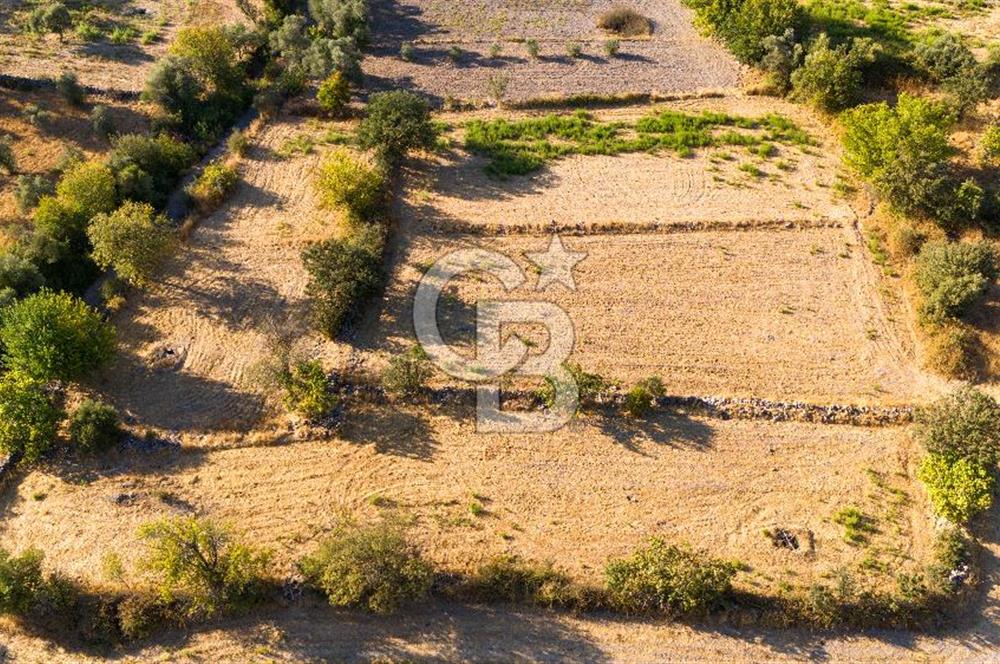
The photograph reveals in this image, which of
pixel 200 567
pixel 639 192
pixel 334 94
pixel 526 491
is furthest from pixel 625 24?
pixel 200 567

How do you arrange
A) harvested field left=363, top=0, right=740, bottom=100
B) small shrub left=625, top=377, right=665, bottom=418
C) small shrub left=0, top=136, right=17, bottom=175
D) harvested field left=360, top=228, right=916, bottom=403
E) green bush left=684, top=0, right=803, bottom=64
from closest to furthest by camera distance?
small shrub left=625, top=377, right=665, bottom=418
harvested field left=360, top=228, right=916, bottom=403
small shrub left=0, top=136, right=17, bottom=175
green bush left=684, top=0, right=803, bottom=64
harvested field left=363, top=0, right=740, bottom=100

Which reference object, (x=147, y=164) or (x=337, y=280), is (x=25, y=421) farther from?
(x=147, y=164)

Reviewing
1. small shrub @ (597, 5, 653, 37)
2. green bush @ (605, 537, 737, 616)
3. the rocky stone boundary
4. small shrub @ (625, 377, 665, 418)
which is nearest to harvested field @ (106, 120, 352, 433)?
the rocky stone boundary

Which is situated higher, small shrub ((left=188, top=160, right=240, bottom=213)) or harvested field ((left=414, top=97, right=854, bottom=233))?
harvested field ((left=414, top=97, right=854, bottom=233))

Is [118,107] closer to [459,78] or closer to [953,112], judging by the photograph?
[459,78]

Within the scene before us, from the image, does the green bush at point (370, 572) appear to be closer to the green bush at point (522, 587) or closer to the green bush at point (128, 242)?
the green bush at point (522, 587)

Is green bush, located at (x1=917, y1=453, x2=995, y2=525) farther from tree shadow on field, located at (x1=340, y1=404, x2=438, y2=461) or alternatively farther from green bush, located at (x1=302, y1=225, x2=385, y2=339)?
green bush, located at (x1=302, y1=225, x2=385, y2=339)

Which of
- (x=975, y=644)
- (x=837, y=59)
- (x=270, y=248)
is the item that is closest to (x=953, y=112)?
(x=837, y=59)
